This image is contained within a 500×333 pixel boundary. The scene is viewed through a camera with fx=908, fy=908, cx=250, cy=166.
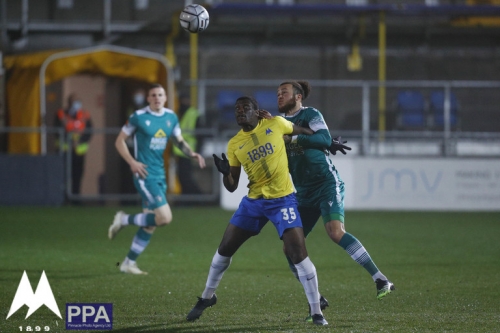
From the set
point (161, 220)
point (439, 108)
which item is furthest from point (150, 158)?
point (439, 108)

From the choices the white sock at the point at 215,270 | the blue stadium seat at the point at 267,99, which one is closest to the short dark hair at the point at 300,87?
the white sock at the point at 215,270

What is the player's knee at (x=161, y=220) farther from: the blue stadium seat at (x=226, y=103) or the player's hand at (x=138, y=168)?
the blue stadium seat at (x=226, y=103)

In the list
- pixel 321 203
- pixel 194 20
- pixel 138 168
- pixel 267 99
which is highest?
pixel 194 20

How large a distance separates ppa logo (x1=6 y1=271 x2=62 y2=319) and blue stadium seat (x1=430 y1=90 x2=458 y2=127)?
1783cm

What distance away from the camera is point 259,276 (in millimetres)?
10805

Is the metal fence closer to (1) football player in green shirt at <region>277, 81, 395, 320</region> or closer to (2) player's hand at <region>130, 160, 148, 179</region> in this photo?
(2) player's hand at <region>130, 160, 148, 179</region>

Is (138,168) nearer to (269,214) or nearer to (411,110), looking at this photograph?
(269,214)

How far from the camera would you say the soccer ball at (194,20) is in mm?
10876

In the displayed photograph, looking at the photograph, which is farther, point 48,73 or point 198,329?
point 48,73

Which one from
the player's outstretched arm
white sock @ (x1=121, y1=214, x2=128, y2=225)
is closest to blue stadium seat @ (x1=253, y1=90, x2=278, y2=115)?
white sock @ (x1=121, y1=214, x2=128, y2=225)

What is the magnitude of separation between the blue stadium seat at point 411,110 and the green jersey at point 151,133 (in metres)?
14.3

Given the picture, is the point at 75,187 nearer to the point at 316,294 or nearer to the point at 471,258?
the point at 471,258

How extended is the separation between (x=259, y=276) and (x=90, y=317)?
3.86 m

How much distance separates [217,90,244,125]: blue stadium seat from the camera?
24781 mm
